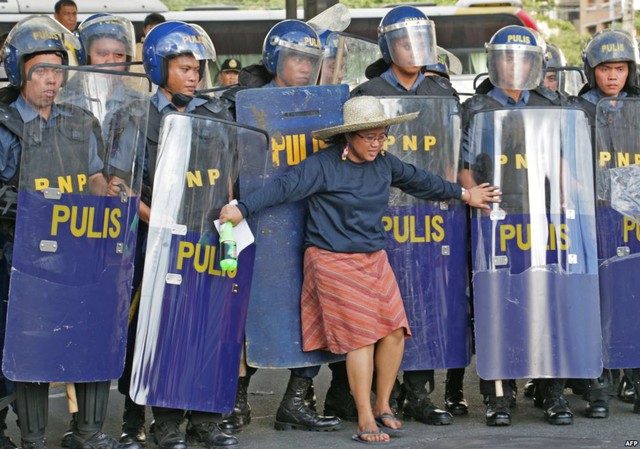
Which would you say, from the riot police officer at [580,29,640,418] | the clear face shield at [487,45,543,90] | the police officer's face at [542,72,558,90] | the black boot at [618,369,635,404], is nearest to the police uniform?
the clear face shield at [487,45,543,90]

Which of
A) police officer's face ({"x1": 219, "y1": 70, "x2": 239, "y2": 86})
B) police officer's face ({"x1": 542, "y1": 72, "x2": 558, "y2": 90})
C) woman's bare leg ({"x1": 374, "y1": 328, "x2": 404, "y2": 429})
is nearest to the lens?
woman's bare leg ({"x1": 374, "y1": 328, "x2": 404, "y2": 429})

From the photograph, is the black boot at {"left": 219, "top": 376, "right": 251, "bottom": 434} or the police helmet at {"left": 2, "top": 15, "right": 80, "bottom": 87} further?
the black boot at {"left": 219, "top": 376, "right": 251, "bottom": 434}

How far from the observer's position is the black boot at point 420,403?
7086mm

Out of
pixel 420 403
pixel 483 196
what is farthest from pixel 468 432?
pixel 483 196

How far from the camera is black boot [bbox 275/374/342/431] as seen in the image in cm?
696

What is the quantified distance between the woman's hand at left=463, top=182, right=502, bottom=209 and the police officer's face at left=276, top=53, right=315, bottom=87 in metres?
1.05

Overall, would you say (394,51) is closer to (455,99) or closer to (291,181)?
(455,99)

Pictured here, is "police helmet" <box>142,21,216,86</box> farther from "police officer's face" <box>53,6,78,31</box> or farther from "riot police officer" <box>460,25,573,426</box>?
"police officer's face" <box>53,6,78,31</box>

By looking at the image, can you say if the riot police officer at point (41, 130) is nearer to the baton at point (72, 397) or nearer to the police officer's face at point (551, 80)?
the baton at point (72, 397)

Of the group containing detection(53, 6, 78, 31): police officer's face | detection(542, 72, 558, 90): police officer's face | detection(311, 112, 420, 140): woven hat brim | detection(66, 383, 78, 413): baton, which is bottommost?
detection(66, 383, 78, 413): baton

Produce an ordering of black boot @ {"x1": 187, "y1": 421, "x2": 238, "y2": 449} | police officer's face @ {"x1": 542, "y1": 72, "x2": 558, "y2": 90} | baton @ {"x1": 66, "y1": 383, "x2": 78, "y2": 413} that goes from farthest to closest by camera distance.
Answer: police officer's face @ {"x1": 542, "y1": 72, "x2": 558, "y2": 90}
black boot @ {"x1": 187, "y1": 421, "x2": 238, "y2": 449}
baton @ {"x1": 66, "y1": 383, "x2": 78, "y2": 413}

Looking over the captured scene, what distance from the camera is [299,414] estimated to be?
697 cm

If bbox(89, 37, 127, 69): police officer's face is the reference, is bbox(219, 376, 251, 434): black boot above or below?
below

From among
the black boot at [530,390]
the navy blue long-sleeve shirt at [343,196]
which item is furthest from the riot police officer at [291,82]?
the black boot at [530,390]
